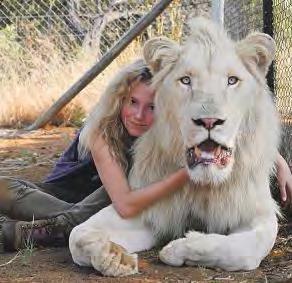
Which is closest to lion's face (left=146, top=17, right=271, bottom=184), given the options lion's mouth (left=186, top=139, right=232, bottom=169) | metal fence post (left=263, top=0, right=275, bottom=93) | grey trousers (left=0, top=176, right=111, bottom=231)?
lion's mouth (left=186, top=139, right=232, bottom=169)

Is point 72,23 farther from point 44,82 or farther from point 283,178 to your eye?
point 283,178

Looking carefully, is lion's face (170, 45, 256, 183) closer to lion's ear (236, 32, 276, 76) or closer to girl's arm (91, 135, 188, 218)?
lion's ear (236, 32, 276, 76)

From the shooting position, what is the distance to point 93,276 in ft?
10.1

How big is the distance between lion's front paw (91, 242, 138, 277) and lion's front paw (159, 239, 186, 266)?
134 millimetres

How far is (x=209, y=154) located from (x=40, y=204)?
1.29 metres

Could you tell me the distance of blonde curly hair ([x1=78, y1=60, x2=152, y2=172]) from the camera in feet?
11.8

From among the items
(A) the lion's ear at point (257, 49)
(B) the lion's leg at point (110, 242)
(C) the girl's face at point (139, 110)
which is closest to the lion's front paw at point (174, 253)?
(B) the lion's leg at point (110, 242)

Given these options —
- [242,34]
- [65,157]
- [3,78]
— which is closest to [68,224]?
[65,157]

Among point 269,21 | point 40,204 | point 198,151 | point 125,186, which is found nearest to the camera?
point 198,151

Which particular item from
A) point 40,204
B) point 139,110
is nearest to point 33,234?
point 40,204

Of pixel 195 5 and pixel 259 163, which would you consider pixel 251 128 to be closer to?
pixel 259 163

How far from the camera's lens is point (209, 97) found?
3.02 meters

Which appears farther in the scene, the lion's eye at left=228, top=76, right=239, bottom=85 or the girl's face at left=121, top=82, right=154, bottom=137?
the girl's face at left=121, top=82, right=154, bottom=137

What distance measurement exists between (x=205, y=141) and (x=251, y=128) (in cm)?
38
